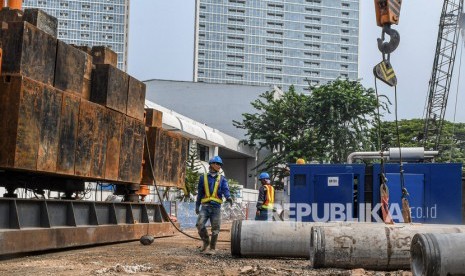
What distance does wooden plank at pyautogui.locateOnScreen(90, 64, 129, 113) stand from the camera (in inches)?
496

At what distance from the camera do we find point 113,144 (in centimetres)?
1296

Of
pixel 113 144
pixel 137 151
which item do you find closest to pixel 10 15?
pixel 113 144

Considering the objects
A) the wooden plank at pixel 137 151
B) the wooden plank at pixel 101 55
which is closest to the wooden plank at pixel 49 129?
the wooden plank at pixel 101 55

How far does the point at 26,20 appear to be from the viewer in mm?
10914

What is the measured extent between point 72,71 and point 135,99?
9.23ft

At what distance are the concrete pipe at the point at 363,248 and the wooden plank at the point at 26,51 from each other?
5.11 m

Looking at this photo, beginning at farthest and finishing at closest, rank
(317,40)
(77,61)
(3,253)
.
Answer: (317,40)
(77,61)
(3,253)

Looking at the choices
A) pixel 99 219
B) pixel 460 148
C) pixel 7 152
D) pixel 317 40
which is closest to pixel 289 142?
pixel 460 148

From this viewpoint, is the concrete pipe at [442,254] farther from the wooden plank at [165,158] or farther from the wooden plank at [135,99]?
the wooden plank at [165,158]

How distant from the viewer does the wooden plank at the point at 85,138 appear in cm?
1153

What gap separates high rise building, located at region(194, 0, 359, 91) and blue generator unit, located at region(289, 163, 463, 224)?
253 ft

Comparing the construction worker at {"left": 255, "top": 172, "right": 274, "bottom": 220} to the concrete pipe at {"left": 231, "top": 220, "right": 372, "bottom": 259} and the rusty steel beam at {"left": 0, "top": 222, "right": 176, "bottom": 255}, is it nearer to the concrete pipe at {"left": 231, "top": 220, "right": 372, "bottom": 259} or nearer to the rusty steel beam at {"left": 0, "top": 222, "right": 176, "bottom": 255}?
the rusty steel beam at {"left": 0, "top": 222, "right": 176, "bottom": 255}

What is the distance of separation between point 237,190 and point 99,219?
2518 centimetres

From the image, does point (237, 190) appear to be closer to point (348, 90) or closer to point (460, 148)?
point (348, 90)
